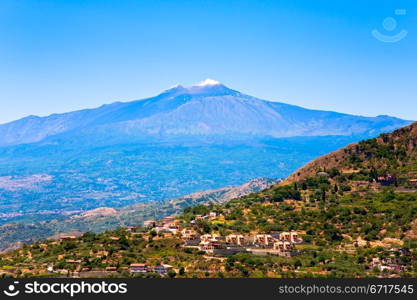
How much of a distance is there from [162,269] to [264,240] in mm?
13319

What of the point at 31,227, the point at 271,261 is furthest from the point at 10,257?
the point at 31,227

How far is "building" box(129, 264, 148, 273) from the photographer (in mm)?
52969

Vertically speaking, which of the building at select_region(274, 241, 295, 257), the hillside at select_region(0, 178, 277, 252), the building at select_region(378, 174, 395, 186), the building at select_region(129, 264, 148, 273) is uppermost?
the building at select_region(378, 174, 395, 186)

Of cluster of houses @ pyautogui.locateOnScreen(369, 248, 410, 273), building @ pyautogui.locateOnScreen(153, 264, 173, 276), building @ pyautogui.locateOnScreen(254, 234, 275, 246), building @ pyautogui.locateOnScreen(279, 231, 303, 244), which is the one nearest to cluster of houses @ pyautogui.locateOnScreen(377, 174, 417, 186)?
building @ pyautogui.locateOnScreen(279, 231, 303, 244)

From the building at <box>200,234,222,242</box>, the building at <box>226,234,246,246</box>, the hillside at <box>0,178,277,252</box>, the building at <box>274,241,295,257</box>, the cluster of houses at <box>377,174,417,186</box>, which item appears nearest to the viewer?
the building at <box>274,241,295,257</box>

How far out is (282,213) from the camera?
7381cm

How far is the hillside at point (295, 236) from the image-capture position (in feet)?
178

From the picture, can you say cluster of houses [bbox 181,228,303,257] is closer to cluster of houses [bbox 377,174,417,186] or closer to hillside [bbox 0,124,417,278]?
hillside [bbox 0,124,417,278]

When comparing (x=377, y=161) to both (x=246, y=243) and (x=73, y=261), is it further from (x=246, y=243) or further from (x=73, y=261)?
(x=73, y=261)

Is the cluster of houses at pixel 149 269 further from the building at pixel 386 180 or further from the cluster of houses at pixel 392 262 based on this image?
the building at pixel 386 180

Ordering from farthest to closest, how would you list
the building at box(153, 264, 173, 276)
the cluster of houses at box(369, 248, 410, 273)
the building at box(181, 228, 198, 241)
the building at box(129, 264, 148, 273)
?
the building at box(181, 228, 198, 241) < the cluster of houses at box(369, 248, 410, 273) < the building at box(129, 264, 148, 273) < the building at box(153, 264, 173, 276)

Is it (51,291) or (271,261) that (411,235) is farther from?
(51,291)

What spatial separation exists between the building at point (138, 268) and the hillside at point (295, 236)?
0.16 m

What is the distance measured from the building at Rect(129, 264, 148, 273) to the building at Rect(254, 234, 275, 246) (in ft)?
43.0
